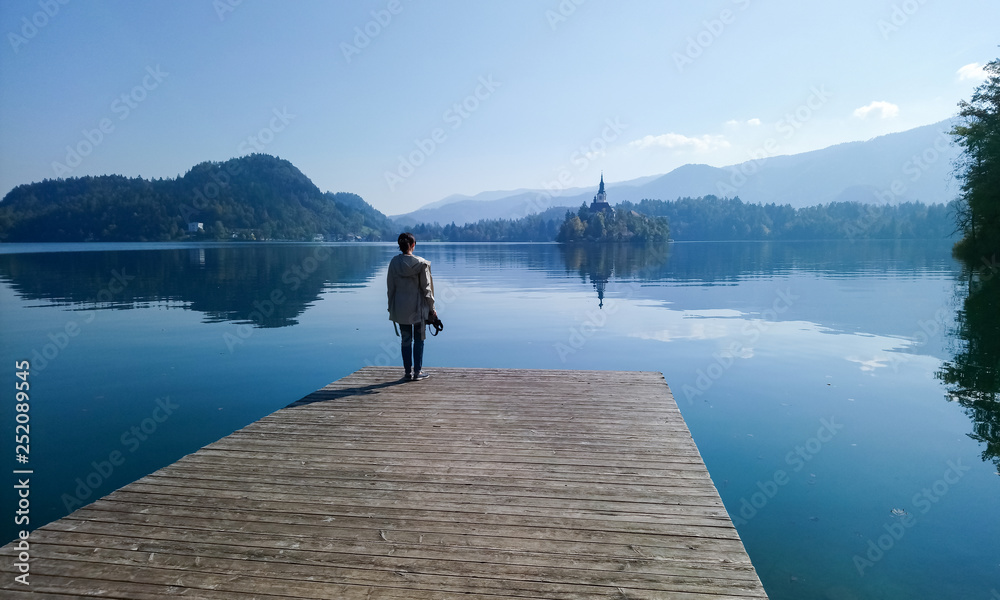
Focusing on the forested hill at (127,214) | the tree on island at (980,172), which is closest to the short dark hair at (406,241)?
the tree on island at (980,172)

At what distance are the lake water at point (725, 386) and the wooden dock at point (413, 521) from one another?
6.59ft

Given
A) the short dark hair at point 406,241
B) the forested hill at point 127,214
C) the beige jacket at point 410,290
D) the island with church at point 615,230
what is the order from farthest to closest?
the island with church at point 615,230 < the forested hill at point 127,214 < the beige jacket at point 410,290 < the short dark hair at point 406,241

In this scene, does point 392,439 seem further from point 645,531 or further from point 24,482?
point 24,482

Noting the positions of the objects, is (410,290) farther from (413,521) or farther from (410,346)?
(413,521)

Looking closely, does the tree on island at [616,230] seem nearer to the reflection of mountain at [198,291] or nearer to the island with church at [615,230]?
the island with church at [615,230]

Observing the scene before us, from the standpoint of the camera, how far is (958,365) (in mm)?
15539

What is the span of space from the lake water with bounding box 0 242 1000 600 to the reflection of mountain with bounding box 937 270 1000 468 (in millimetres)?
74

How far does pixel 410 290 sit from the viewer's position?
946cm

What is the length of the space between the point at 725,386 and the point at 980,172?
3813 centimetres

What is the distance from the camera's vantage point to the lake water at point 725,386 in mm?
6984

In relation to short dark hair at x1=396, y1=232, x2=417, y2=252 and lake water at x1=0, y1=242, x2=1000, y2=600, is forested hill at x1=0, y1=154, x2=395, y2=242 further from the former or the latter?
short dark hair at x1=396, y1=232, x2=417, y2=252

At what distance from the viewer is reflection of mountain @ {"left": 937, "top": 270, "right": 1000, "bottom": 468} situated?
34.4 ft

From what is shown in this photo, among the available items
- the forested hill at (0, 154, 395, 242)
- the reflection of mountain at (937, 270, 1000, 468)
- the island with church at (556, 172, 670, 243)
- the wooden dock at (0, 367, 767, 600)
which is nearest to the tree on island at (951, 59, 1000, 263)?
the reflection of mountain at (937, 270, 1000, 468)

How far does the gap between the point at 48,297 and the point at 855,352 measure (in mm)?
37461
